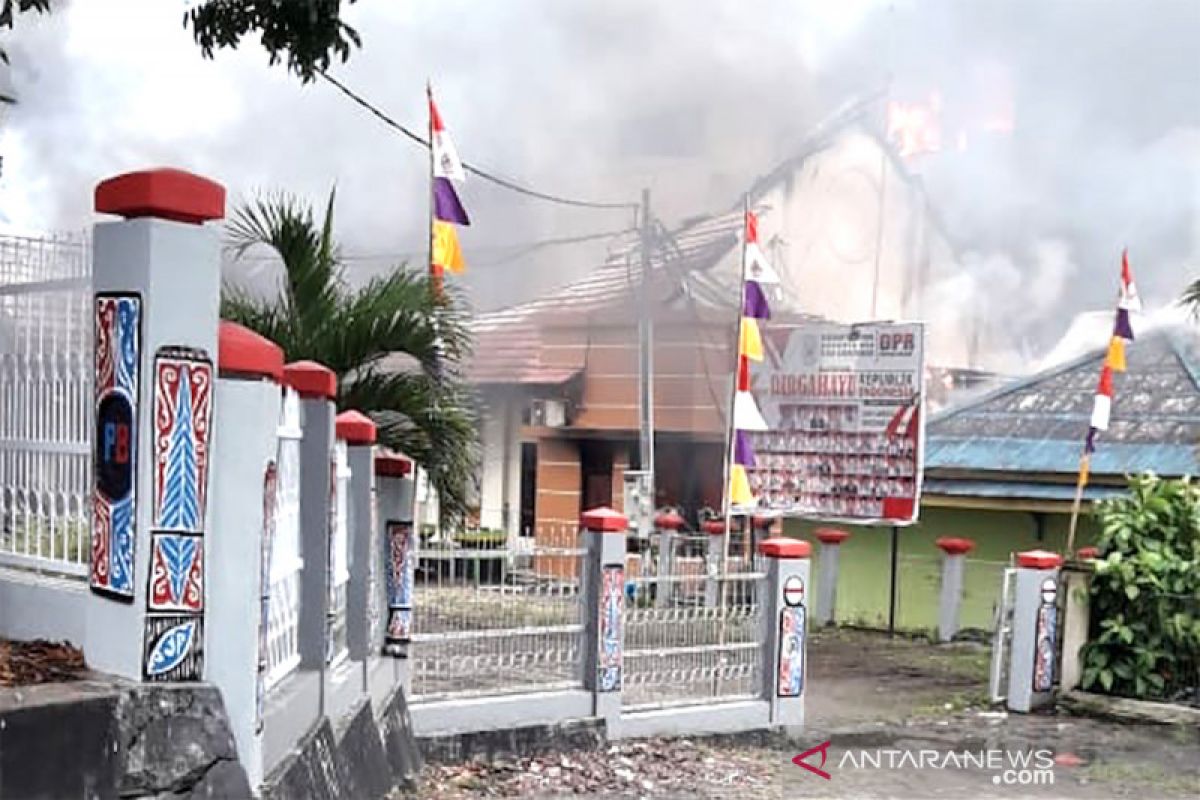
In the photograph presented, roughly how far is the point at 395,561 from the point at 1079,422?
35.9ft

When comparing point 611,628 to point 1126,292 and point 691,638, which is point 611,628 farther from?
point 1126,292

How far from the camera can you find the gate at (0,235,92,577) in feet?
13.3

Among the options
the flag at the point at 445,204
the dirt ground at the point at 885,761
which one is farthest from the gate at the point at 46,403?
the flag at the point at 445,204

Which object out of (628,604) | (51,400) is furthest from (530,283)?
(51,400)

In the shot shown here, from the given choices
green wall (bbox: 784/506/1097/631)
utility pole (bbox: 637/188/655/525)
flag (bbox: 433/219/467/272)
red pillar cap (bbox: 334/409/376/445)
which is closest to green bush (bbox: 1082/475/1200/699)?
green wall (bbox: 784/506/1097/631)

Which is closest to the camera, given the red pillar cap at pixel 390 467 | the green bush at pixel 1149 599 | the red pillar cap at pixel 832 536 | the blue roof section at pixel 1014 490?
the red pillar cap at pixel 390 467

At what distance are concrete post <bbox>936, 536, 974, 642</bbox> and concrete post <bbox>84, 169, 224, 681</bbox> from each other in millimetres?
12099

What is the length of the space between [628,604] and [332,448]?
370 cm

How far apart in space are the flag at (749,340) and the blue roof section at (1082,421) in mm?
5261

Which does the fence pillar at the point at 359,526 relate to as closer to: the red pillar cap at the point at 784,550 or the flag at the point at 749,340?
the red pillar cap at the point at 784,550

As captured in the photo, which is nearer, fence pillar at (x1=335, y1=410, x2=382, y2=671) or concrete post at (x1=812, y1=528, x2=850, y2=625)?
fence pillar at (x1=335, y1=410, x2=382, y2=671)

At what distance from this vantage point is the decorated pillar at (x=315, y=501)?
16.5ft

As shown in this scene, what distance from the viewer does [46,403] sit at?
423 cm

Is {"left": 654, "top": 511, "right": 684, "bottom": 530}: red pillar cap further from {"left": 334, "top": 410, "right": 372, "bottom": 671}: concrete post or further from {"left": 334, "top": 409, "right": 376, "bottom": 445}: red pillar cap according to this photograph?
{"left": 334, "top": 409, "right": 376, "bottom": 445}: red pillar cap
